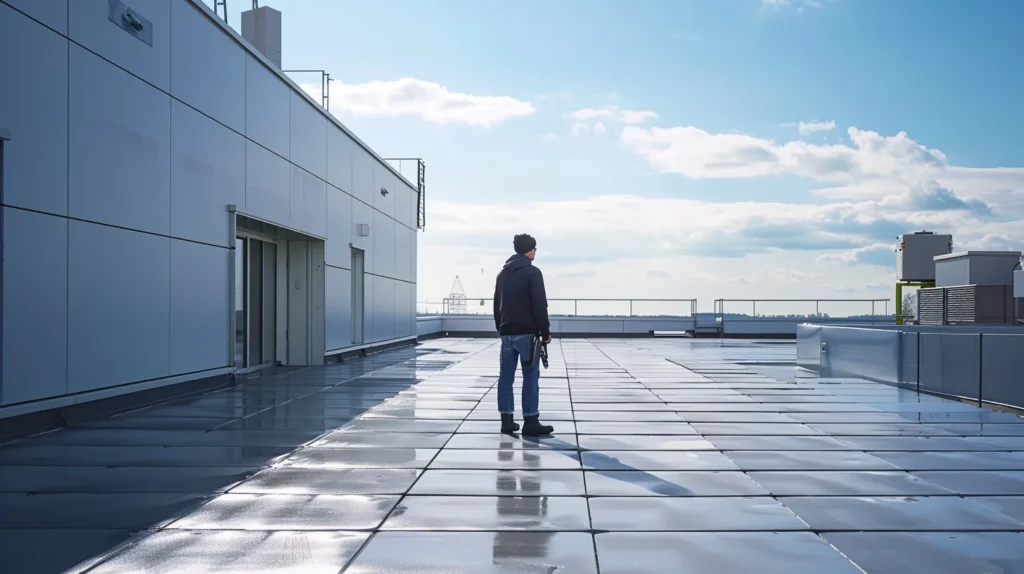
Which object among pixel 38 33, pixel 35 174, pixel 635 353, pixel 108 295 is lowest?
pixel 635 353

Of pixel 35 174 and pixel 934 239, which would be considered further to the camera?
pixel 934 239

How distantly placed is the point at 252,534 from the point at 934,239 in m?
32.1

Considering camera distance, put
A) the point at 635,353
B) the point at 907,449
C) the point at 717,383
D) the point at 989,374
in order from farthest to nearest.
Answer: the point at 635,353
the point at 717,383
the point at 989,374
the point at 907,449

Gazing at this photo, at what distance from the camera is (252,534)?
4.48 meters

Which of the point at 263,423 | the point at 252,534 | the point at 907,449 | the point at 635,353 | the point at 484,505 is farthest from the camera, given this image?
Answer: the point at 635,353

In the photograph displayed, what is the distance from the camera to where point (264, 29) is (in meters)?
17.5

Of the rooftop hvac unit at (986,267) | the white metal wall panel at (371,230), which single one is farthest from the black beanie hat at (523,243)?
the rooftop hvac unit at (986,267)

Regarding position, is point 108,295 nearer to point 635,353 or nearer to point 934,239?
point 635,353

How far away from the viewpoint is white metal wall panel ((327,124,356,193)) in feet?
59.5

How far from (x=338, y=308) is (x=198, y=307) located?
6779mm

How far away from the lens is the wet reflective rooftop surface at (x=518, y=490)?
13.6ft

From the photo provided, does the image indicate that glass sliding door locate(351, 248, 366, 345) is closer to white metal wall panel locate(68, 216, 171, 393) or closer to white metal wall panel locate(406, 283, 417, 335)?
white metal wall panel locate(406, 283, 417, 335)

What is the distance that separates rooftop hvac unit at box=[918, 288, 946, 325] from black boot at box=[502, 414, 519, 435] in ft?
73.2

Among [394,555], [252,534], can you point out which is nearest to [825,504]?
[394,555]
